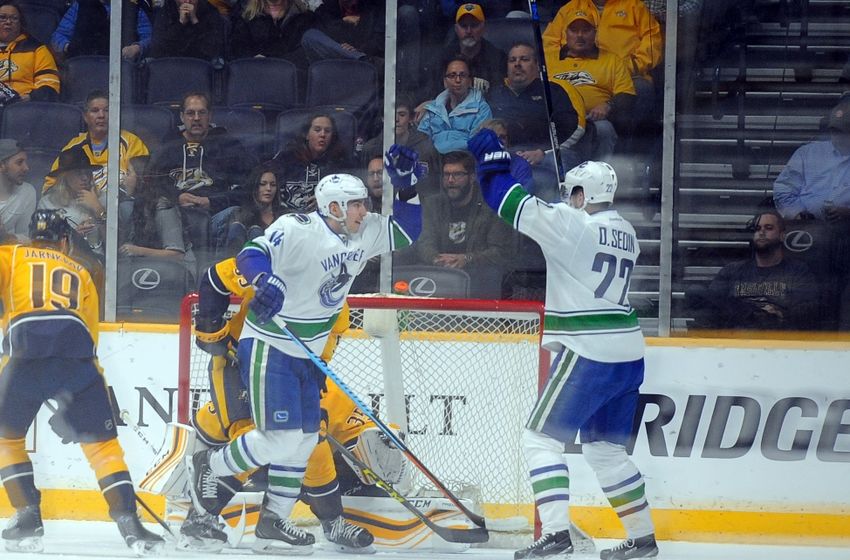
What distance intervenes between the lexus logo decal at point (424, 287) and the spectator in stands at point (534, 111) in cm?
59

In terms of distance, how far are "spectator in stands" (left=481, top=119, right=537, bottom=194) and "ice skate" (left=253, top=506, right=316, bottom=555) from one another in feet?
4.84

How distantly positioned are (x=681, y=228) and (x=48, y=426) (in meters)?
2.45

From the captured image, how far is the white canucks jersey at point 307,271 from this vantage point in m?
4.12

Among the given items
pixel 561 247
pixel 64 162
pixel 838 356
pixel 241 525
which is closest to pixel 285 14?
pixel 64 162

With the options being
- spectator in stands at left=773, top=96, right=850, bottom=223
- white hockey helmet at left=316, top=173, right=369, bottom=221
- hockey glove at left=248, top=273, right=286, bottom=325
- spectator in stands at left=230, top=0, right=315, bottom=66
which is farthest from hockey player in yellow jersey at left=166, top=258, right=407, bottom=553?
spectator in stands at left=773, top=96, right=850, bottom=223

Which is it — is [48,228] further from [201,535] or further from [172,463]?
[201,535]

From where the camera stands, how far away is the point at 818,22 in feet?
15.7

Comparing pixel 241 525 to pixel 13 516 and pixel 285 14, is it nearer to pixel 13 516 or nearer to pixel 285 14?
pixel 13 516

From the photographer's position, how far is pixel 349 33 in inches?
189

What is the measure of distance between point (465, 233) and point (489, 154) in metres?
0.72

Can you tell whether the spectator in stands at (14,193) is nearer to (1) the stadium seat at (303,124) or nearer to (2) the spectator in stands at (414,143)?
(1) the stadium seat at (303,124)

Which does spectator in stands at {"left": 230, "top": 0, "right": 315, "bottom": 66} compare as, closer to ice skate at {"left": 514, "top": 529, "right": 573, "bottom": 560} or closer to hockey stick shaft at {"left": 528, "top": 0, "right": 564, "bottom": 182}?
hockey stick shaft at {"left": 528, "top": 0, "right": 564, "bottom": 182}

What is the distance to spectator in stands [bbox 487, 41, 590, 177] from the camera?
471cm

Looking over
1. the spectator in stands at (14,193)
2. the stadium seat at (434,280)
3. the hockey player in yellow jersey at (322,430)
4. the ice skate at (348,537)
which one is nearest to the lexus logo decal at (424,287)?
the stadium seat at (434,280)
